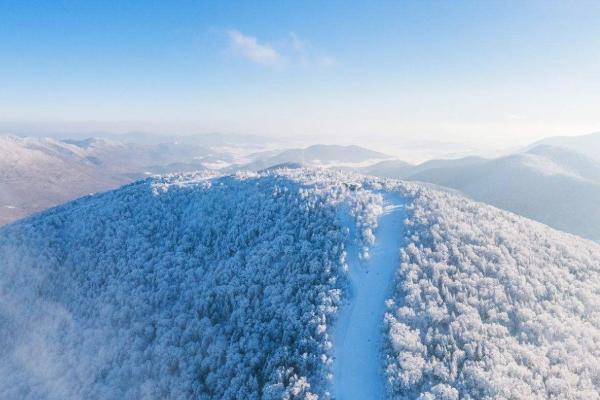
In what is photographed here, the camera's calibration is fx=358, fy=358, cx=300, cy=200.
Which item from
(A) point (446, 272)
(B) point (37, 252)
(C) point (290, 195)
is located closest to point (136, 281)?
(B) point (37, 252)

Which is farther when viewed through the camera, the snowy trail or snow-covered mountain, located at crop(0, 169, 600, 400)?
snow-covered mountain, located at crop(0, 169, 600, 400)

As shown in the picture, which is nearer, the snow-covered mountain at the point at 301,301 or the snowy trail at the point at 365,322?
the snowy trail at the point at 365,322

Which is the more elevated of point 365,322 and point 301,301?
point 301,301

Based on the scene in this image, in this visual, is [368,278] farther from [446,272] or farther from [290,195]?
[290,195]

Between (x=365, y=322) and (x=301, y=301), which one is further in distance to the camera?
(x=301, y=301)
